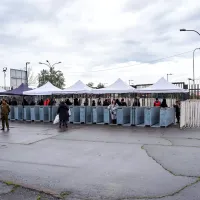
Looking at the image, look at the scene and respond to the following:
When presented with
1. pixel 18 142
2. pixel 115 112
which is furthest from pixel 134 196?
pixel 115 112

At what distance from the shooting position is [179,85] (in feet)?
57.3

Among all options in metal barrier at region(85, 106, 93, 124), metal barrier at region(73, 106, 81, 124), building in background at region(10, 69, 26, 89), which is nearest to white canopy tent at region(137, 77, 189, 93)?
metal barrier at region(85, 106, 93, 124)

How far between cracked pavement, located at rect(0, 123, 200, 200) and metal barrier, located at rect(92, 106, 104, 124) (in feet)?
20.2

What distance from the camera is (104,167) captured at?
7422 millimetres

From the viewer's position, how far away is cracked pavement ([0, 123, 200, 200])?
18.2 feet

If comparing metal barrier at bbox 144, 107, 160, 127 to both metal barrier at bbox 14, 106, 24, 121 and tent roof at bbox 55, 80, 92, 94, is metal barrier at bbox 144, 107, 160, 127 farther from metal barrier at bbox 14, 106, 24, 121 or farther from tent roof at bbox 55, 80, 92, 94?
metal barrier at bbox 14, 106, 24, 121

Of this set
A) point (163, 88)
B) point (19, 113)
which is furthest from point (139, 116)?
point (19, 113)

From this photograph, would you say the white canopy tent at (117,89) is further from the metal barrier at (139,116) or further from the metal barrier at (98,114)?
the metal barrier at (139,116)

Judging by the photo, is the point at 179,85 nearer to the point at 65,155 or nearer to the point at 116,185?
the point at 65,155

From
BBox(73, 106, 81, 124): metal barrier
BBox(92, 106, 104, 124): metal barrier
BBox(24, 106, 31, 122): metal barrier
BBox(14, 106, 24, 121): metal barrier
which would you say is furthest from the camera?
BBox(14, 106, 24, 121): metal barrier

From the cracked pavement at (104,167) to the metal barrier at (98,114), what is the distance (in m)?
6.15

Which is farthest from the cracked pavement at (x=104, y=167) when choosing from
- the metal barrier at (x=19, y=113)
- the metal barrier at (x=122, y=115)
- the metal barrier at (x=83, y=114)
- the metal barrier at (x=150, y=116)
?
the metal barrier at (x=19, y=113)

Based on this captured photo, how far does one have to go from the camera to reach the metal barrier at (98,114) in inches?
727

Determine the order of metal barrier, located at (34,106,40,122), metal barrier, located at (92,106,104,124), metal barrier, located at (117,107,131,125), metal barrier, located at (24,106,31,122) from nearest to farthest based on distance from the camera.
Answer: metal barrier, located at (117,107,131,125) < metal barrier, located at (92,106,104,124) < metal barrier, located at (34,106,40,122) < metal barrier, located at (24,106,31,122)
